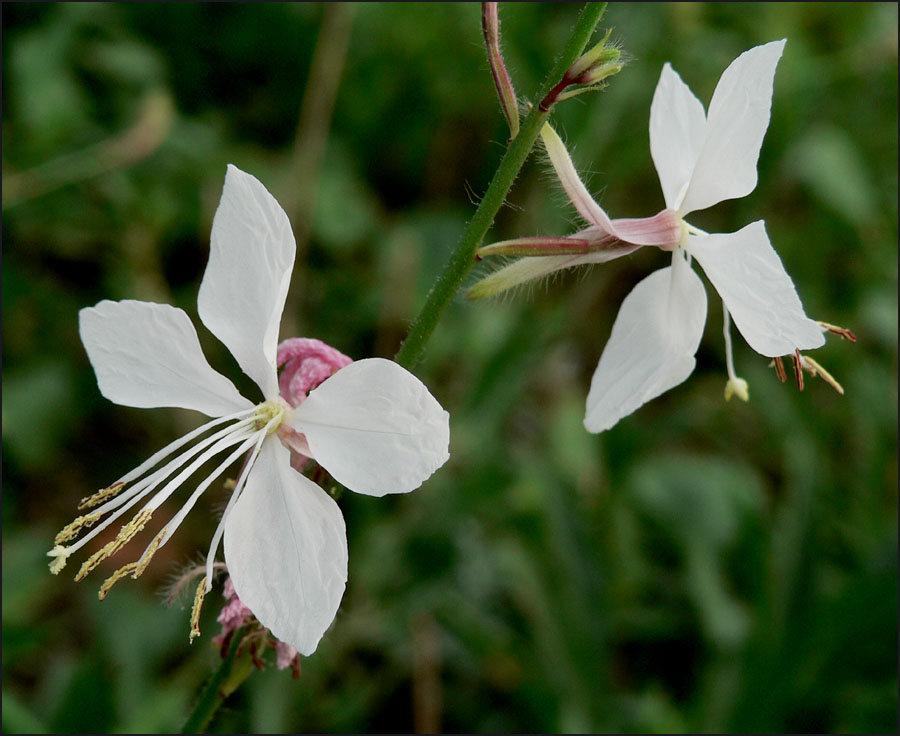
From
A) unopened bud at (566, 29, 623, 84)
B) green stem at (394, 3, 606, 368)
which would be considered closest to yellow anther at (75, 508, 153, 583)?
green stem at (394, 3, 606, 368)

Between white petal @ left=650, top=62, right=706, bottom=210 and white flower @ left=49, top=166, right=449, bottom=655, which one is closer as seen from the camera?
white flower @ left=49, top=166, right=449, bottom=655

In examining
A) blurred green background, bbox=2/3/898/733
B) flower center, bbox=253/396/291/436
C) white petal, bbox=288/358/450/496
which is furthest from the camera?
blurred green background, bbox=2/3/898/733

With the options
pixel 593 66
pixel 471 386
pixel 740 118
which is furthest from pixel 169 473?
pixel 471 386

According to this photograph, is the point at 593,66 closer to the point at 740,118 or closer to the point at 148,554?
the point at 740,118

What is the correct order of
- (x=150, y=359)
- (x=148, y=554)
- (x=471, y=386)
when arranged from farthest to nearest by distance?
(x=471, y=386) < (x=150, y=359) < (x=148, y=554)

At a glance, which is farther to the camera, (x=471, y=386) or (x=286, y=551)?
(x=471, y=386)

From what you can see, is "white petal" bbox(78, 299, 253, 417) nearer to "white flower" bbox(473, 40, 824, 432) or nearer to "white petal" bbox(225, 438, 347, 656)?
"white petal" bbox(225, 438, 347, 656)
